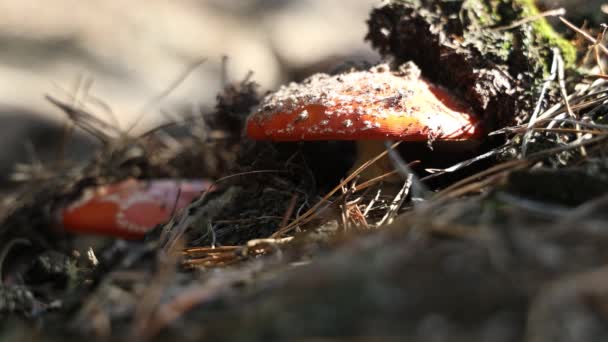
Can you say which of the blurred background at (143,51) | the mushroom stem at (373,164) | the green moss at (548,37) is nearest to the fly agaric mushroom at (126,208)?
the mushroom stem at (373,164)

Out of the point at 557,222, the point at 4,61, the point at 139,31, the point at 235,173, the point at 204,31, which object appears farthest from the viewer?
the point at 204,31

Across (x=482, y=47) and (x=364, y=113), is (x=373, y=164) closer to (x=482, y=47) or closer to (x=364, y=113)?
(x=364, y=113)

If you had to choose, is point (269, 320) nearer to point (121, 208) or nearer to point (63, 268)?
point (63, 268)

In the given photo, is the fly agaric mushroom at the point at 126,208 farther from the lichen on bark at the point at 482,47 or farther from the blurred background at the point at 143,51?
the blurred background at the point at 143,51

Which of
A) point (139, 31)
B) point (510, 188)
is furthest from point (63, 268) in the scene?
point (139, 31)

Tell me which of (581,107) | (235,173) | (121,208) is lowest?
(121,208)

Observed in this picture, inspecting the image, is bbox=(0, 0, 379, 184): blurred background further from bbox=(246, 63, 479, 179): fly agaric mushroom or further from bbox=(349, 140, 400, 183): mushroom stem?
bbox=(246, 63, 479, 179): fly agaric mushroom

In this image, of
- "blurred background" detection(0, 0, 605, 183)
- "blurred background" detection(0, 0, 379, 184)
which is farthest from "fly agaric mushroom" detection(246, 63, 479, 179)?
"blurred background" detection(0, 0, 379, 184)
